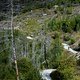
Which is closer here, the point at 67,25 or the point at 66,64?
the point at 66,64

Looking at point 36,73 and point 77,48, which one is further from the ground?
point 36,73

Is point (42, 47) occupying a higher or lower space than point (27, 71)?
lower

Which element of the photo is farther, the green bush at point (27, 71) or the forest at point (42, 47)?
the forest at point (42, 47)

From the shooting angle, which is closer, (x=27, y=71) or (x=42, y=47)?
(x=27, y=71)

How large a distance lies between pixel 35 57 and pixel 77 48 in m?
19.3

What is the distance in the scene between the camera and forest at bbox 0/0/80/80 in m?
43.7

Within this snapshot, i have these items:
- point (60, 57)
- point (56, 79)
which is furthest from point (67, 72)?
point (60, 57)

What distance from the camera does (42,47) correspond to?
57.4 metres

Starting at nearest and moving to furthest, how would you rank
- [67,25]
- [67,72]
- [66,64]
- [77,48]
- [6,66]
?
[6,66]
[67,72]
[66,64]
[77,48]
[67,25]

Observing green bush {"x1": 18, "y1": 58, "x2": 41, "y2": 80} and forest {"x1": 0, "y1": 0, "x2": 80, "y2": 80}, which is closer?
green bush {"x1": 18, "y1": 58, "x2": 41, "y2": 80}

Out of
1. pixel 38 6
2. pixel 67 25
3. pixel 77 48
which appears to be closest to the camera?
pixel 77 48

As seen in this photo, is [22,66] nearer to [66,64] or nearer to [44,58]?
[66,64]

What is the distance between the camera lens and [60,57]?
59000 mm

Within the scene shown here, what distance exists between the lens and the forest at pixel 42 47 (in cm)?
4369
